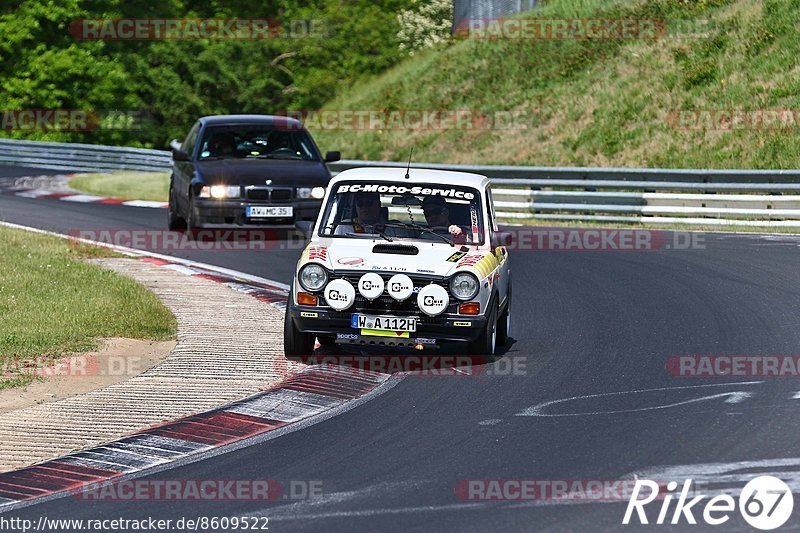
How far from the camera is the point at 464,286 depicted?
34.7ft

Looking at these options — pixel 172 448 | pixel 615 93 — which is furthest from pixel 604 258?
pixel 615 93

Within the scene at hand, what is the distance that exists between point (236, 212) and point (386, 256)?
335 inches

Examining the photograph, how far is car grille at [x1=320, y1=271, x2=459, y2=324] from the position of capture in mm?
10484

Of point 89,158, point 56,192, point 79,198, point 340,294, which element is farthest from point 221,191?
point 89,158

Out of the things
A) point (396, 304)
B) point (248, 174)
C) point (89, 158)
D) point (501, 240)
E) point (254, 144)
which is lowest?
point (396, 304)

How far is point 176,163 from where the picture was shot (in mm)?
21281

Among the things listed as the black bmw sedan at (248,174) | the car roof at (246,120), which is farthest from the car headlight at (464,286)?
the car roof at (246,120)

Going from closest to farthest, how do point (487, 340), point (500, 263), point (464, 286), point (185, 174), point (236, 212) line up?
point (464, 286) < point (487, 340) < point (500, 263) < point (236, 212) < point (185, 174)

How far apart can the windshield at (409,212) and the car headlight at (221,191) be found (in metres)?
7.58

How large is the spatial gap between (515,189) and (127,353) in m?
15.7

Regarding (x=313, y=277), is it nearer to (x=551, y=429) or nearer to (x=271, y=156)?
(x=551, y=429)

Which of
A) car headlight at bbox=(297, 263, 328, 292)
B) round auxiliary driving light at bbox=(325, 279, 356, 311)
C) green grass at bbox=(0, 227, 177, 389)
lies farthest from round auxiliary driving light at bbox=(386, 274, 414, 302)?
green grass at bbox=(0, 227, 177, 389)

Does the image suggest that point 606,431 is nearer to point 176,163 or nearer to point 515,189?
point 176,163

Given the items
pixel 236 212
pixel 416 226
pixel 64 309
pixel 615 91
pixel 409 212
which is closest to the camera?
pixel 416 226
